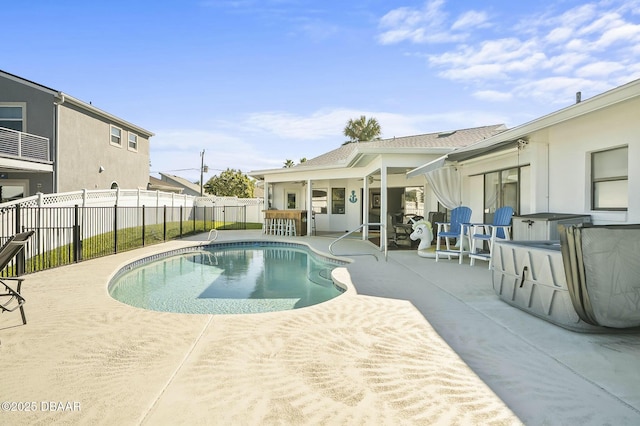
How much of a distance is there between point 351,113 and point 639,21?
74.5ft

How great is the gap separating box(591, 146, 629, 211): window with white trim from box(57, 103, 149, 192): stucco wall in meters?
16.4

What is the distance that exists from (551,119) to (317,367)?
537 cm

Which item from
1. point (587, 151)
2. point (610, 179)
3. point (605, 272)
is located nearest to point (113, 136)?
point (587, 151)

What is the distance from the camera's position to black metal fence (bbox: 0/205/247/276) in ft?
24.6

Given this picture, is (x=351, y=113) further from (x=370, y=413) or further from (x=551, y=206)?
(x=370, y=413)

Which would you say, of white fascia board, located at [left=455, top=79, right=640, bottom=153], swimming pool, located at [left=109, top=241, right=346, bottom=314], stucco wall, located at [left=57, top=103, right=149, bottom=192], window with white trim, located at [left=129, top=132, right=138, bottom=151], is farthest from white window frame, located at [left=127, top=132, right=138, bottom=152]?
white fascia board, located at [left=455, top=79, right=640, bottom=153]

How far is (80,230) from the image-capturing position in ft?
28.0

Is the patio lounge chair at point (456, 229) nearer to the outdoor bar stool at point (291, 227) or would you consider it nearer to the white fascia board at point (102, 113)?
the outdoor bar stool at point (291, 227)

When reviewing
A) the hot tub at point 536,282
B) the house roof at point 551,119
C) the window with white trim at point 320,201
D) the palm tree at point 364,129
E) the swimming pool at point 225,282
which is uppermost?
the palm tree at point 364,129

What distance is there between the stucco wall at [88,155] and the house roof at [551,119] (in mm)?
14089

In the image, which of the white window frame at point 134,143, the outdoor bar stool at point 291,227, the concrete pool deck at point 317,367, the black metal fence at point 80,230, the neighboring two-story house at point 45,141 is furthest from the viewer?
the white window frame at point 134,143

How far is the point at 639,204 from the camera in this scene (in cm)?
486

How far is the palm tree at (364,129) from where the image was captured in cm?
2825

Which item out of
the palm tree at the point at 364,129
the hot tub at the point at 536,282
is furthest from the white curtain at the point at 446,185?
the palm tree at the point at 364,129
